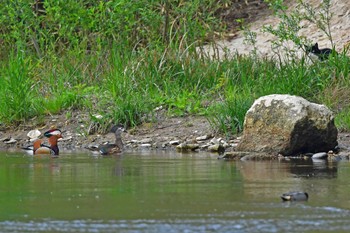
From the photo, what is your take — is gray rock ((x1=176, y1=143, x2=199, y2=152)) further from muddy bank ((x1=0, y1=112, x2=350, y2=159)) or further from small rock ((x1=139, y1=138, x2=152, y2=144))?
small rock ((x1=139, y1=138, x2=152, y2=144))

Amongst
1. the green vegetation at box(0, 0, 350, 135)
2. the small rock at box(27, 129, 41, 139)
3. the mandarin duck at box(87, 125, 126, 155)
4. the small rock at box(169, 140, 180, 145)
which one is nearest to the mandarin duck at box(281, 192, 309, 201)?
the mandarin duck at box(87, 125, 126, 155)

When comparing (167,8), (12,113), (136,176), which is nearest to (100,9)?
(167,8)

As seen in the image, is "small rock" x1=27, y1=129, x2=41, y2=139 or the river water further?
"small rock" x1=27, y1=129, x2=41, y2=139

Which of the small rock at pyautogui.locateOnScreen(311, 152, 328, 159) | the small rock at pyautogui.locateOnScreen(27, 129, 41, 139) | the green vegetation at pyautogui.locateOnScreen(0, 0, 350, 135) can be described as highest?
the green vegetation at pyautogui.locateOnScreen(0, 0, 350, 135)

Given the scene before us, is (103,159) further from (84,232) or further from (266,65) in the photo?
(84,232)

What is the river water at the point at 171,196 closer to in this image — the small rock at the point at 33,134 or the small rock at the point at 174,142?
the small rock at the point at 174,142

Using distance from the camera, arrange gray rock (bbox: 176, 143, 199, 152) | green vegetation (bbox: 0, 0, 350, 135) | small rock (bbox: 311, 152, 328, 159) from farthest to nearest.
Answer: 1. green vegetation (bbox: 0, 0, 350, 135)
2. gray rock (bbox: 176, 143, 199, 152)
3. small rock (bbox: 311, 152, 328, 159)

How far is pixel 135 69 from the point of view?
53.2ft

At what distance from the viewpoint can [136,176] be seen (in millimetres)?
10016

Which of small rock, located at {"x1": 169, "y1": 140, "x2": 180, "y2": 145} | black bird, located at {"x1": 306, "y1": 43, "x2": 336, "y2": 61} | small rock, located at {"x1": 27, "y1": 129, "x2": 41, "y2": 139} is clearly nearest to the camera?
small rock, located at {"x1": 169, "y1": 140, "x2": 180, "y2": 145}

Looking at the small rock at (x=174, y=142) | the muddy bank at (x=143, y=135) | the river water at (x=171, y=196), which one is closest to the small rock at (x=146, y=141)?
the muddy bank at (x=143, y=135)

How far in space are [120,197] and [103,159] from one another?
421 centimetres

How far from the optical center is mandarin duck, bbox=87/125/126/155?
523 inches

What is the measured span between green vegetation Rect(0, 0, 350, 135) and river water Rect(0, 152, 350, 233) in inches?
121
